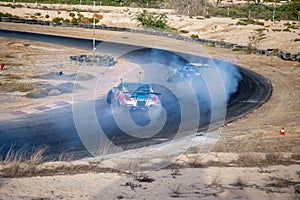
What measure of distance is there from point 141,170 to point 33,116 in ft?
24.7

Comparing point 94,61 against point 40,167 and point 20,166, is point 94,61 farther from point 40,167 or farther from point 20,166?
point 20,166

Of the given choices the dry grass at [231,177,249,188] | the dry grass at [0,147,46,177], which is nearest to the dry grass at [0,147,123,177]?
the dry grass at [0,147,46,177]

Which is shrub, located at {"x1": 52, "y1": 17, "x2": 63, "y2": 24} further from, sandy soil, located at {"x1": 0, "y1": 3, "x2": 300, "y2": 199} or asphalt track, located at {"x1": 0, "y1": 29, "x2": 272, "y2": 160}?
asphalt track, located at {"x1": 0, "y1": 29, "x2": 272, "y2": 160}

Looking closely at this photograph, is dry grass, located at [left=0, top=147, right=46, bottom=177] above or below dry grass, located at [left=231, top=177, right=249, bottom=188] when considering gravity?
above

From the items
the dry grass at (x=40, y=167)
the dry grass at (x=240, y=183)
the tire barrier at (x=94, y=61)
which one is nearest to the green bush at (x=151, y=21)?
the tire barrier at (x=94, y=61)

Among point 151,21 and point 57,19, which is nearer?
point 151,21

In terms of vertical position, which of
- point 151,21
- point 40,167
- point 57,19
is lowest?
point 40,167

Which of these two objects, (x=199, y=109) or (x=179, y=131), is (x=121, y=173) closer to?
(x=179, y=131)

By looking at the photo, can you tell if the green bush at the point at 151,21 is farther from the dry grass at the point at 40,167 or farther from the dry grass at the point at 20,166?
the dry grass at the point at 20,166

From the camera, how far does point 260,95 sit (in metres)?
24.9

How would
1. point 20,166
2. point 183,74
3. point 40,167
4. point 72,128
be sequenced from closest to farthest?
point 20,166 → point 40,167 → point 72,128 → point 183,74

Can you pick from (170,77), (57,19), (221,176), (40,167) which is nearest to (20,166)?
(40,167)

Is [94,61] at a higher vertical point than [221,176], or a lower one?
A: higher

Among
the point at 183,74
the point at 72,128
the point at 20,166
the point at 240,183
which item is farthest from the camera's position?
the point at 183,74
